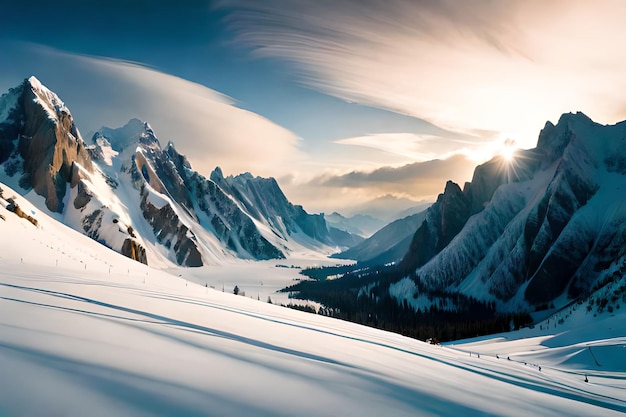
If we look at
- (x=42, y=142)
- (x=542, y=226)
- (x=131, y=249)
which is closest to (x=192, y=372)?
(x=542, y=226)

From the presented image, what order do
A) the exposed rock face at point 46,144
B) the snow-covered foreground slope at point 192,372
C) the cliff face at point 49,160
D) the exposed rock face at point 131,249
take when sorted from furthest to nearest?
1. the exposed rock face at point 46,144
2. the cliff face at point 49,160
3. the exposed rock face at point 131,249
4. the snow-covered foreground slope at point 192,372

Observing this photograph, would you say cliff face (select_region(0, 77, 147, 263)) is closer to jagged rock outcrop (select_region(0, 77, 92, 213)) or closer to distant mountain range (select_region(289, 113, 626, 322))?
jagged rock outcrop (select_region(0, 77, 92, 213))

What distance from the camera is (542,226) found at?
105 m

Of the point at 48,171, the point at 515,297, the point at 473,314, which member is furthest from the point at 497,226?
the point at 48,171

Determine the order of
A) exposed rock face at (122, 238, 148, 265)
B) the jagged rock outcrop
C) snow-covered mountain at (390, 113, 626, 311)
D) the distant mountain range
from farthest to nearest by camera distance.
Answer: the jagged rock outcrop
exposed rock face at (122, 238, 148, 265)
the distant mountain range
snow-covered mountain at (390, 113, 626, 311)

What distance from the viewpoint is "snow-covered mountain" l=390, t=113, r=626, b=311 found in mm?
93438

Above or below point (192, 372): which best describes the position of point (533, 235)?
above

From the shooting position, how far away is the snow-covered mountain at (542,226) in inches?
3679

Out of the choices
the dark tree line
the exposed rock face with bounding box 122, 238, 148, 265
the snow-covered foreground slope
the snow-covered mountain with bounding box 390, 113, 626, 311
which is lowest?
the dark tree line

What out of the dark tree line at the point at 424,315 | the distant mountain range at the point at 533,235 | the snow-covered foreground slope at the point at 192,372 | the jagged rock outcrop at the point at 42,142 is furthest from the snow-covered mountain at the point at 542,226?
the jagged rock outcrop at the point at 42,142

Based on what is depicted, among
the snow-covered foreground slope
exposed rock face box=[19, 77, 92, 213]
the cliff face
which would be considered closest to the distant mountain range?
the snow-covered foreground slope

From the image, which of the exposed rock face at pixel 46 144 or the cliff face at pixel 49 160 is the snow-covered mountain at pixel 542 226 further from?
the exposed rock face at pixel 46 144

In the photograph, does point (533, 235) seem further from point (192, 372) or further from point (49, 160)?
point (49, 160)

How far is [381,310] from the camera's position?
117 meters
